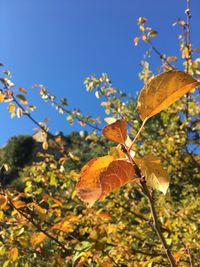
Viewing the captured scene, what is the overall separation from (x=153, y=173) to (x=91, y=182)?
115mm

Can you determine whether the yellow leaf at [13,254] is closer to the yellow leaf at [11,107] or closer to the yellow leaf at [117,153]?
the yellow leaf at [117,153]

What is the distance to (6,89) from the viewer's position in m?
2.78

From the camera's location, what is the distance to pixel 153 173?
0.65m

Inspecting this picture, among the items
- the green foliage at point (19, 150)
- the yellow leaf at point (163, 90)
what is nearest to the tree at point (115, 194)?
the yellow leaf at point (163, 90)

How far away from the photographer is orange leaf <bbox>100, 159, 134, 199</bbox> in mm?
580

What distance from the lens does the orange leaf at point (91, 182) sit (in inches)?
23.5

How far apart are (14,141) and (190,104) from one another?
25.0 m

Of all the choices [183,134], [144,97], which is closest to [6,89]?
[183,134]

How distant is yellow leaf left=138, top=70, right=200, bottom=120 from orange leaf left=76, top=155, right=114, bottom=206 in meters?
0.13

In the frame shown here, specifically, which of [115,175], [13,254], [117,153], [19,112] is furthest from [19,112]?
[115,175]

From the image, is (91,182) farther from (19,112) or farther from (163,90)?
(19,112)

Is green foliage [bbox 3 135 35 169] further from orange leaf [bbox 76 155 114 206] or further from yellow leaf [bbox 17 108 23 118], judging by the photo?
orange leaf [bbox 76 155 114 206]

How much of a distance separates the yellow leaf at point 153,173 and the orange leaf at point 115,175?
0.05m

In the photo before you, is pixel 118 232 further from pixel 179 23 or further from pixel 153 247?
pixel 179 23
